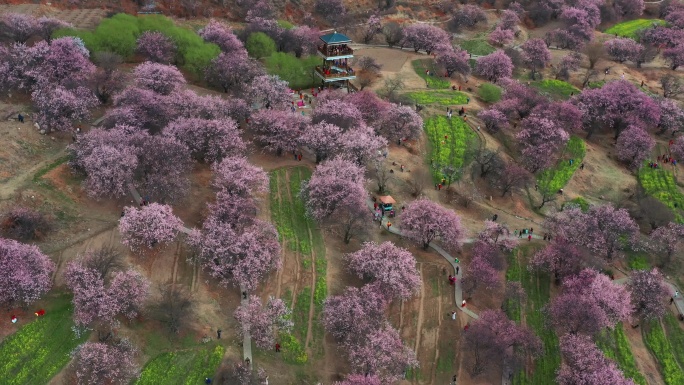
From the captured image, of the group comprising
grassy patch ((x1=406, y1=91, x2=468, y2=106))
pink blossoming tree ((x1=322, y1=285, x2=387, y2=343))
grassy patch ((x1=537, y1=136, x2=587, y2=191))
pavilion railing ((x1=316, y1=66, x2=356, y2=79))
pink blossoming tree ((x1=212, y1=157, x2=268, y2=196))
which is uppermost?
pink blossoming tree ((x1=212, y1=157, x2=268, y2=196))

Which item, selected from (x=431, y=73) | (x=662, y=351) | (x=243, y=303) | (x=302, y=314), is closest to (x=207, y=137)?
(x=243, y=303)

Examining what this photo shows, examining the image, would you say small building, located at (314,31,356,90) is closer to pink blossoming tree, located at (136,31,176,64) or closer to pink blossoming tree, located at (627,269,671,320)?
pink blossoming tree, located at (136,31,176,64)

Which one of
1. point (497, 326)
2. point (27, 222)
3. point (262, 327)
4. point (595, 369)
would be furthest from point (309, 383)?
point (27, 222)

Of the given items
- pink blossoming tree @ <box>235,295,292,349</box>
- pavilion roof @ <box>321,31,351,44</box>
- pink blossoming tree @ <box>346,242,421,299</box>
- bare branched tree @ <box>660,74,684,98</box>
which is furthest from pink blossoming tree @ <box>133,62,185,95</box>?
bare branched tree @ <box>660,74,684,98</box>

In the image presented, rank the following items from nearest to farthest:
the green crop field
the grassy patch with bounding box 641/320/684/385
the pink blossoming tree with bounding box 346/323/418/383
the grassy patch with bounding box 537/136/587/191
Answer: the pink blossoming tree with bounding box 346/323/418/383 → the green crop field → the grassy patch with bounding box 641/320/684/385 → the grassy patch with bounding box 537/136/587/191

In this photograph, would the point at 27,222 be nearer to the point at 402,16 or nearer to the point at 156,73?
the point at 156,73

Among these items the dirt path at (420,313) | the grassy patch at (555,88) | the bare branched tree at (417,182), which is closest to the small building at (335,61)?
the bare branched tree at (417,182)
